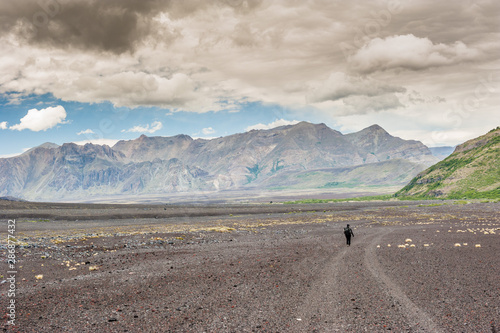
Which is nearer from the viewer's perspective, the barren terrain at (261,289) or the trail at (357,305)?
the trail at (357,305)

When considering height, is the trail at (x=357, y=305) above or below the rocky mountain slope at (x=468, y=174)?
below

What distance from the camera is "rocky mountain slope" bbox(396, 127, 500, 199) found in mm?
121000

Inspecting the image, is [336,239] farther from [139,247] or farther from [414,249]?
[139,247]

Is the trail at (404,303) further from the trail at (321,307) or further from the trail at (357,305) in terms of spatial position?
the trail at (321,307)

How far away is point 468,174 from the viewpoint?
13525 centimetres

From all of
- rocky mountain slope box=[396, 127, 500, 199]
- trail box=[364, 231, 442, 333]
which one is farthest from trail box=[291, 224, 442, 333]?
rocky mountain slope box=[396, 127, 500, 199]

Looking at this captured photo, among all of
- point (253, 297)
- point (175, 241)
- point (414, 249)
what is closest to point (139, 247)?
point (175, 241)

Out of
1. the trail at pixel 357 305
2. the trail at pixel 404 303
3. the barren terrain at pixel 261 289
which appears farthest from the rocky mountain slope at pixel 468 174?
the trail at pixel 357 305

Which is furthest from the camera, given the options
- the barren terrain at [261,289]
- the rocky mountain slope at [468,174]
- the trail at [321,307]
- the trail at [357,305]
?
the rocky mountain slope at [468,174]

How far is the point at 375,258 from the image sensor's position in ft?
77.4

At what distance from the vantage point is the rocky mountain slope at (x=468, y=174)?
12100 cm

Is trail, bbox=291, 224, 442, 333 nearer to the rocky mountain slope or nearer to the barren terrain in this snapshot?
the barren terrain

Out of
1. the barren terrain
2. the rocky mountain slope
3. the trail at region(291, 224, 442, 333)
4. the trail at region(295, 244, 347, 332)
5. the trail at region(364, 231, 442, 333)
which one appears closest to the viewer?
the trail at region(364, 231, 442, 333)

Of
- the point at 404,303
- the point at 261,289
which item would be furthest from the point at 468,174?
the point at 261,289
